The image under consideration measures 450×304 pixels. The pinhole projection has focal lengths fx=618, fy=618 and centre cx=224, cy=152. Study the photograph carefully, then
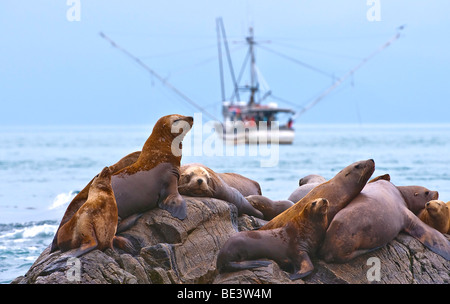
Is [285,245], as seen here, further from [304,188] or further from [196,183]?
[304,188]

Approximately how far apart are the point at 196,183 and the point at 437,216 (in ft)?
9.14

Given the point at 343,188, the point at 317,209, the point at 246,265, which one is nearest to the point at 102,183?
the point at 246,265

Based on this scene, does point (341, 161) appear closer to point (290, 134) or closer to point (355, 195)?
point (290, 134)

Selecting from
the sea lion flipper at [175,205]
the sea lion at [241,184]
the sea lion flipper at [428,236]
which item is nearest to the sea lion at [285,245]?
the sea lion flipper at [175,205]

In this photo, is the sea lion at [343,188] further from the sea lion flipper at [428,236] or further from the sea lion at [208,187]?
the sea lion at [208,187]

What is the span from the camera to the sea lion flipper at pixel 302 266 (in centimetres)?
569

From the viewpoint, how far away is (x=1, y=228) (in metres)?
13.8

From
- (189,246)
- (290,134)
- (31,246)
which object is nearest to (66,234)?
(189,246)

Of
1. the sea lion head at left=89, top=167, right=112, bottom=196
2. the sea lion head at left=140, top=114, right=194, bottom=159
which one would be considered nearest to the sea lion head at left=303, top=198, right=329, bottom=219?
the sea lion head at left=140, top=114, right=194, bottom=159

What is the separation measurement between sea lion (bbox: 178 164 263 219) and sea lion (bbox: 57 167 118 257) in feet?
4.07

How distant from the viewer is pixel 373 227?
20.1 feet

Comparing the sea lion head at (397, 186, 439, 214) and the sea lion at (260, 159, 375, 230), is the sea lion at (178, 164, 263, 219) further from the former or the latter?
the sea lion head at (397, 186, 439, 214)

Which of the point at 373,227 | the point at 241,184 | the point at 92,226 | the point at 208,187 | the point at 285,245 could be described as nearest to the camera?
the point at 285,245
